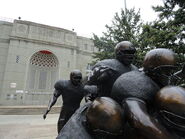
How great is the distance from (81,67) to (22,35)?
25.9 ft

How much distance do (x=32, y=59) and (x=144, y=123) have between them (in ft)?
61.1

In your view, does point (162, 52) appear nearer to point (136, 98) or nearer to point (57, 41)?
point (136, 98)

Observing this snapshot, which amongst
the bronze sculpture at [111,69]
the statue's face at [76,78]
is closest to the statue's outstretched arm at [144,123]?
the bronze sculpture at [111,69]

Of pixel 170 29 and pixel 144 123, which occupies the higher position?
pixel 170 29

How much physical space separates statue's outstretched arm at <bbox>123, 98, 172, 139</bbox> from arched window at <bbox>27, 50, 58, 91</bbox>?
59.2 feet

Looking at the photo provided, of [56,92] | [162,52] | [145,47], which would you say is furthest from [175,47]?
[162,52]

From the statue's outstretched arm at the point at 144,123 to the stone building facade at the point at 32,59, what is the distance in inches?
689

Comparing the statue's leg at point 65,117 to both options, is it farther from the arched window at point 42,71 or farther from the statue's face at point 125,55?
the arched window at point 42,71

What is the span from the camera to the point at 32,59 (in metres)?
17.9

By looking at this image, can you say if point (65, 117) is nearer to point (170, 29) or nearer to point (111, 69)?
point (111, 69)

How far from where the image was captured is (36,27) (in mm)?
17828

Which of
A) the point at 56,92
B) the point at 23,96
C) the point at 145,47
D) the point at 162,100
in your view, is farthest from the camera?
the point at 23,96

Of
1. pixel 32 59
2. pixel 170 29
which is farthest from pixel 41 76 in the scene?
pixel 170 29

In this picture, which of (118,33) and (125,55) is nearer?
(125,55)
